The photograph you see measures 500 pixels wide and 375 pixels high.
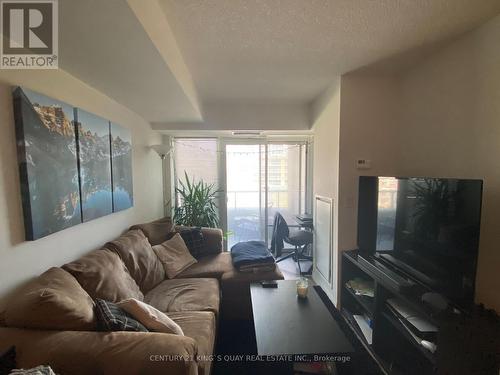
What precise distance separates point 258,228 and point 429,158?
268 cm

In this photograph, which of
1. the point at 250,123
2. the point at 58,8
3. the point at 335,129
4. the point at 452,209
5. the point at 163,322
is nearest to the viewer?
the point at 58,8

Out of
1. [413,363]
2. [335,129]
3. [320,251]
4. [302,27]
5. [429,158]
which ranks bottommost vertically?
[413,363]

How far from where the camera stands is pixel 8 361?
2.94 ft

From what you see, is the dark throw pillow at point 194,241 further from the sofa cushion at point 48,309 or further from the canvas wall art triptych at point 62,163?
the sofa cushion at point 48,309

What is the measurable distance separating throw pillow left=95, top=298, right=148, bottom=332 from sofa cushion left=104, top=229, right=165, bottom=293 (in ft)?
2.54

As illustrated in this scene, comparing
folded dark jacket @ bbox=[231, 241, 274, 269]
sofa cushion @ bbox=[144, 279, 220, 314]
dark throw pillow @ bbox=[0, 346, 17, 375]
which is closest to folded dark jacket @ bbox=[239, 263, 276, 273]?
folded dark jacket @ bbox=[231, 241, 274, 269]

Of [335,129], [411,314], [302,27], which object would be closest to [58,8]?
[302,27]

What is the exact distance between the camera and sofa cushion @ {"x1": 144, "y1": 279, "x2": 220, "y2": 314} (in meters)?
1.78

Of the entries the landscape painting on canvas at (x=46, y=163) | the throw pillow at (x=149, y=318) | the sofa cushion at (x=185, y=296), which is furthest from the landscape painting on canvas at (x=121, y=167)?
the throw pillow at (x=149, y=318)

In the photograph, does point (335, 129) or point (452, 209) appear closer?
point (452, 209)

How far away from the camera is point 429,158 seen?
197cm

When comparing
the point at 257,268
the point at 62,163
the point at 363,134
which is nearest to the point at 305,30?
the point at 363,134

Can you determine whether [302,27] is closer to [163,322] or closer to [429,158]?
[429,158]

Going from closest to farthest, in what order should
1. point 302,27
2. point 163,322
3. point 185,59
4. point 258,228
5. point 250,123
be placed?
1. point 163,322
2. point 302,27
3. point 185,59
4. point 250,123
5. point 258,228
